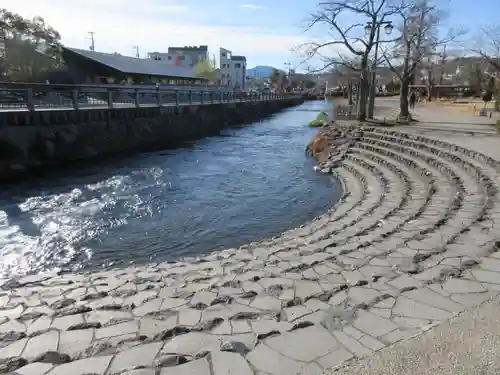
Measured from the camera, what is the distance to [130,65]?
45562 mm

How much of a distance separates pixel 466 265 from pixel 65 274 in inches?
237

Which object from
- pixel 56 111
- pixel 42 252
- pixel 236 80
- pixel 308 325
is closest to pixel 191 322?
pixel 308 325

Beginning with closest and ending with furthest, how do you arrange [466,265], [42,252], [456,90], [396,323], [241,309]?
1. [396,323]
2. [241,309]
3. [466,265]
4. [42,252]
5. [456,90]

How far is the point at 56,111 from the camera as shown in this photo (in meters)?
16.9

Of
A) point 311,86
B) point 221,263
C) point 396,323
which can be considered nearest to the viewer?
point 396,323

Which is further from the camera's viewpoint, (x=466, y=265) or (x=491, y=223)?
(x=491, y=223)

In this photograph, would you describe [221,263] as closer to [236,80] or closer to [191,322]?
[191,322]

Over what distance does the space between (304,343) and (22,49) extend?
3505 cm

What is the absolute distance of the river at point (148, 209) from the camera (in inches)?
304

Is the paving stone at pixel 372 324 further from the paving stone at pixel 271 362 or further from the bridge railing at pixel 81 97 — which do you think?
the bridge railing at pixel 81 97

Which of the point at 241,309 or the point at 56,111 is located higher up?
the point at 56,111

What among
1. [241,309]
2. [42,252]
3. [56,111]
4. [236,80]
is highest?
[236,80]

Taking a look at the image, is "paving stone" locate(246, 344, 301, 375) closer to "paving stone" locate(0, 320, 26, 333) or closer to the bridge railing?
"paving stone" locate(0, 320, 26, 333)

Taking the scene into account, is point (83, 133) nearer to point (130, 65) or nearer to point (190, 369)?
point (190, 369)
